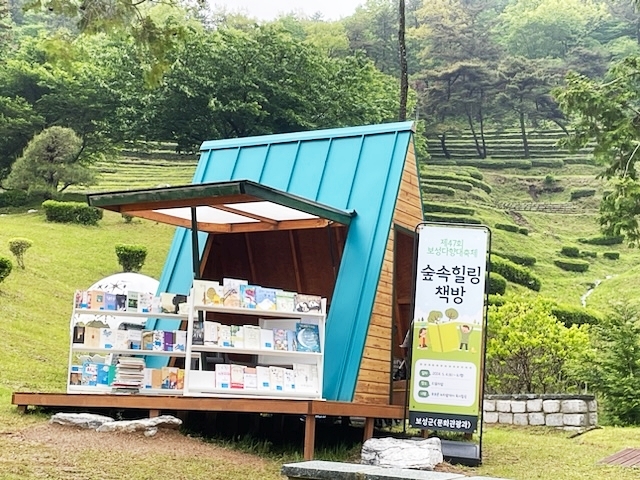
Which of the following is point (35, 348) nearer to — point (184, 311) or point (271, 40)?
point (184, 311)

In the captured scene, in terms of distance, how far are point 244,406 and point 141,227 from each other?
21.5 meters

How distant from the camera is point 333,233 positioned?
10.3m

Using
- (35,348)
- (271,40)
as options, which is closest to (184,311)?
(35,348)

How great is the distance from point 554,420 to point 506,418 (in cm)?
78

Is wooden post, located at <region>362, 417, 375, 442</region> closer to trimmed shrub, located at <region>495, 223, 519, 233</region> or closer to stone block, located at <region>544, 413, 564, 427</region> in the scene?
stone block, located at <region>544, 413, 564, 427</region>

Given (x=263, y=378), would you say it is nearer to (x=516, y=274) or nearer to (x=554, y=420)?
(x=554, y=420)

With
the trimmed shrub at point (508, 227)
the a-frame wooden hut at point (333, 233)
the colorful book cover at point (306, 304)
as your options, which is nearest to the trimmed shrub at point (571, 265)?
the trimmed shrub at point (508, 227)

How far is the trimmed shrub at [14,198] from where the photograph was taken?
3125 centimetres

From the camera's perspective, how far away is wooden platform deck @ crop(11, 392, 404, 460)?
25.0 feet

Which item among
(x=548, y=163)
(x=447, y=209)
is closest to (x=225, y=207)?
(x=447, y=209)

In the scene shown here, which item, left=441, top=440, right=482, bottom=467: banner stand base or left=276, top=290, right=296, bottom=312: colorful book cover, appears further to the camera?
left=276, top=290, right=296, bottom=312: colorful book cover

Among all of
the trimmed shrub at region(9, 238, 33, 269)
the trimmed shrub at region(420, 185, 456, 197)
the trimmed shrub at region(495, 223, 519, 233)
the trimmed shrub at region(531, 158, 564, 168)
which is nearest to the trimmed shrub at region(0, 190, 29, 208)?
the trimmed shrub at region(9, 238, 33, 269)

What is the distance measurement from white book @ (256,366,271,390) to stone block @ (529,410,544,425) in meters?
6.07

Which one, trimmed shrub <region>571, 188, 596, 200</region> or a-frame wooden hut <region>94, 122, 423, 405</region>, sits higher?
trimmed shrub <region>571, 188, 596, 200</region>
